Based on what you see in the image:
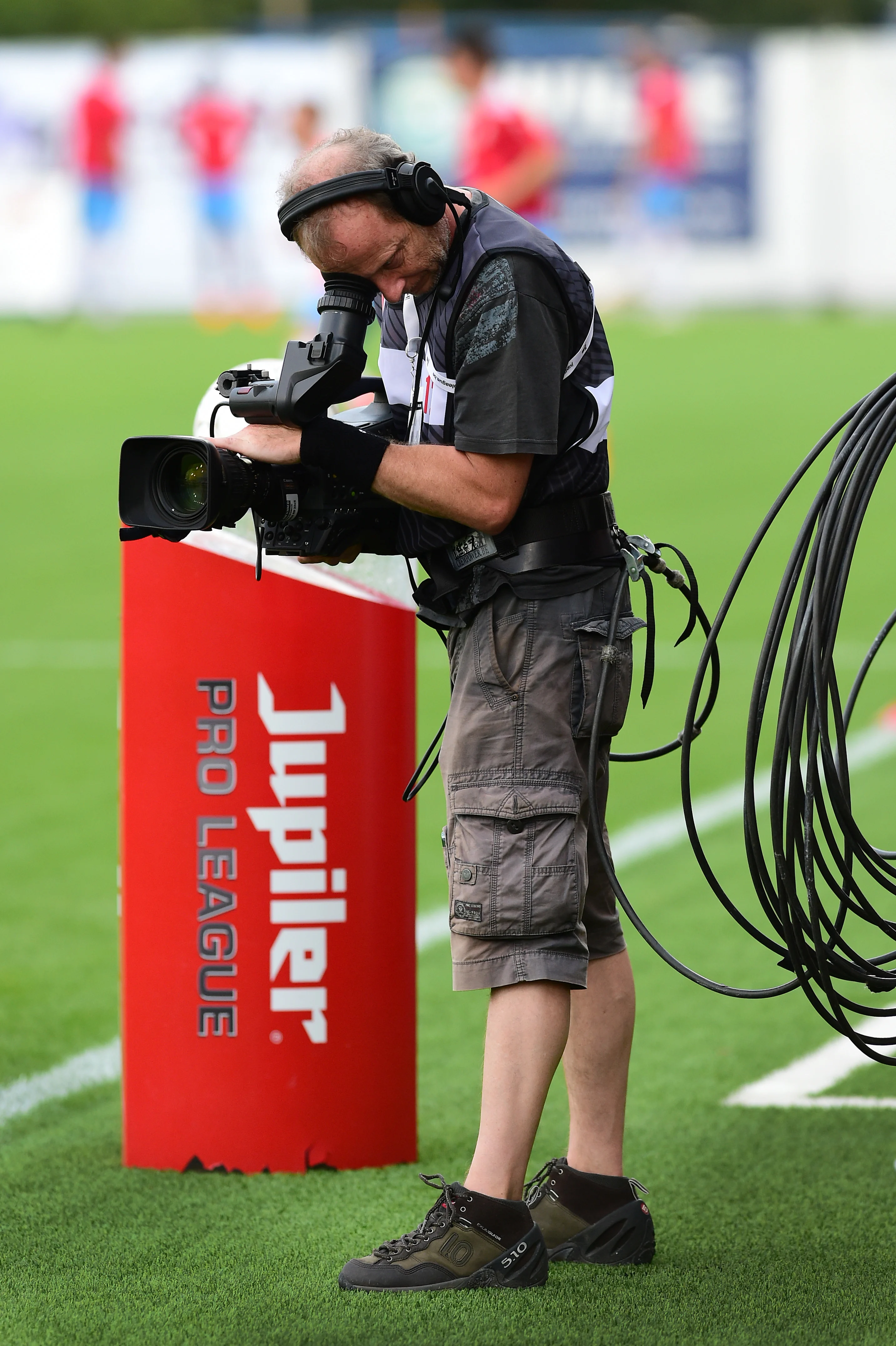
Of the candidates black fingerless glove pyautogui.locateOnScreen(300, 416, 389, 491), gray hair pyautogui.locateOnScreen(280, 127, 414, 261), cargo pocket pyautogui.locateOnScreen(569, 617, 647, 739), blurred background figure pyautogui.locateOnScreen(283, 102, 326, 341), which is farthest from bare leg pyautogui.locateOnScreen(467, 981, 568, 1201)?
blurred background figure pyautogui.locateOnScreen(283, 102, 326, 341)

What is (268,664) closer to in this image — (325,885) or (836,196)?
(325,885)

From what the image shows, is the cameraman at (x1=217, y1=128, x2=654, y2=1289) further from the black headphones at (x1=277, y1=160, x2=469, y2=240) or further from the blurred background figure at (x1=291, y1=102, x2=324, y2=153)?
the blurred background figure at (x1=291, y1=102, x2=324, y2=153)

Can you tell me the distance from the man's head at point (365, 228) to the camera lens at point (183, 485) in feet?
1.25

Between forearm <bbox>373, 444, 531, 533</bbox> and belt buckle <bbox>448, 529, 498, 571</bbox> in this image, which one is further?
belt buckle <bbox>448, 529, 498, 571</bbox>

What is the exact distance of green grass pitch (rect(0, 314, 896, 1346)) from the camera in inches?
123

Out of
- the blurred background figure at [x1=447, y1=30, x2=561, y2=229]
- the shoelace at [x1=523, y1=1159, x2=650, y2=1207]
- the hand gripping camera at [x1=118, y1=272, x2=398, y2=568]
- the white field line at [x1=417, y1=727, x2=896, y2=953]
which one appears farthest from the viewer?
the blurred background figure at [x1=447, y1=30, x2=561, y2=229]

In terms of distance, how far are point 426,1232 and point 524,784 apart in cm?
76

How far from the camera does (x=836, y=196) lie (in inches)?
1092

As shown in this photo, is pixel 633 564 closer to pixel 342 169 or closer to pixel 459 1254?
pixel 342 169

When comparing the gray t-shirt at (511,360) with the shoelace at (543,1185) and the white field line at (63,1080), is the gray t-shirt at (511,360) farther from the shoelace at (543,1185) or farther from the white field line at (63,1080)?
the white field line at (63,1080)

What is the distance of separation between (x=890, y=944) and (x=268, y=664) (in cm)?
238

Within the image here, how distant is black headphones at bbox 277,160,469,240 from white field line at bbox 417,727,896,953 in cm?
264

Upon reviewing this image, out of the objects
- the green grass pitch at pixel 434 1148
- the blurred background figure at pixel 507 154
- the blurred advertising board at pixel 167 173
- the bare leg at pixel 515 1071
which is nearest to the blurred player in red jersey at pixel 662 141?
the blurred advertising board at pixel 167 173

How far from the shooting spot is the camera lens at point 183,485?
3207 millimetres
